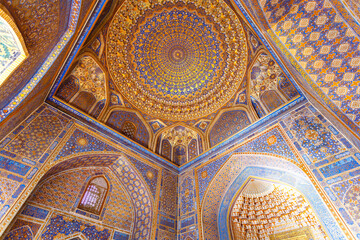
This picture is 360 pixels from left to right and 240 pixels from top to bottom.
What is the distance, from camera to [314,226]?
6.98 meters

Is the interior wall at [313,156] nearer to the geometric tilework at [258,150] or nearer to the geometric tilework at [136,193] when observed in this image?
the geometric tilework at [258,150]

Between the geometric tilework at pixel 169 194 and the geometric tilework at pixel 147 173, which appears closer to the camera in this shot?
the geometric tilework at pixel 169 194

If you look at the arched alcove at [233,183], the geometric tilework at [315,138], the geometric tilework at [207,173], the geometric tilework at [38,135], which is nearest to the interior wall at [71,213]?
the geometric tilework at [38,135]

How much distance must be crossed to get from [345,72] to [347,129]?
129 cm

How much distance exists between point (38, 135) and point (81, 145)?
1.25m

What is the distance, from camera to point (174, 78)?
8.88m

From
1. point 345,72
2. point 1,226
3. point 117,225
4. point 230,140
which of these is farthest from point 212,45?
point 1,226

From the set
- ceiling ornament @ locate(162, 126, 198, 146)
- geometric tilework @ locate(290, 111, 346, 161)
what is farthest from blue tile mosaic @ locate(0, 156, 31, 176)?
geometric tilework @ locate(290, 111, 346, 161)

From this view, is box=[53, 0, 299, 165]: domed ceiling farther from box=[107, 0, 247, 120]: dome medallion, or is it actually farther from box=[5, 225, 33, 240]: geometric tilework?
box=[5, 225, 33, 240]: geometric tilework

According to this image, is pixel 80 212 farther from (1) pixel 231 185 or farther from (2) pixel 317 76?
(2) pixel 317 76

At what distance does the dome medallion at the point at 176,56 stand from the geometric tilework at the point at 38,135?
2860 millimetres

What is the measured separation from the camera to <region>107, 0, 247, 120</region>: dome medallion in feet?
23.6

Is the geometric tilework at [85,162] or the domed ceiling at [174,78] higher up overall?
the domed ceiling at [174,78]

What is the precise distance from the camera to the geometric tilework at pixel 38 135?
195 inches
